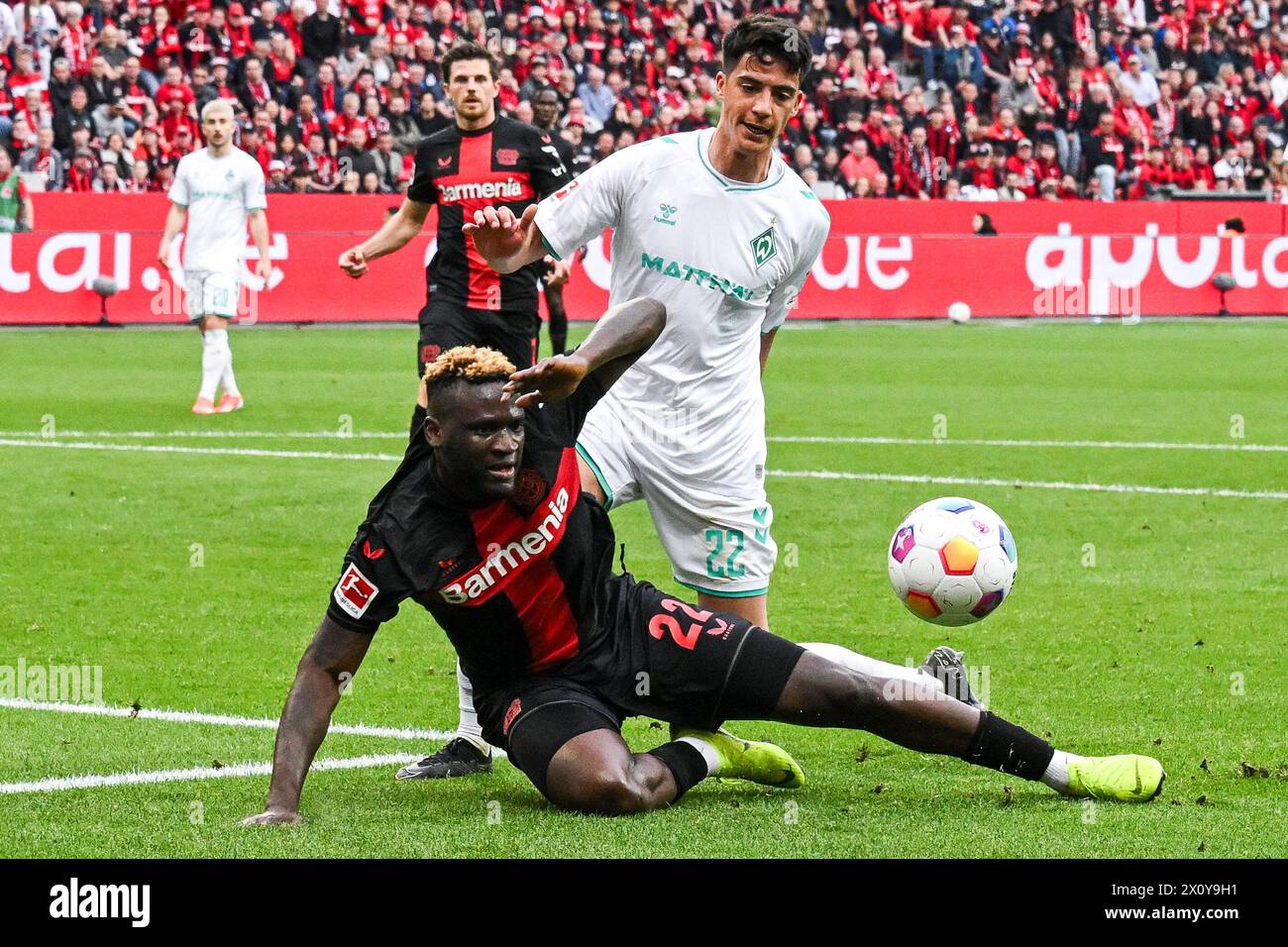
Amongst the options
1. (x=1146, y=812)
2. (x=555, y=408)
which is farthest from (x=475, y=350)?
(x=1146, y=812)

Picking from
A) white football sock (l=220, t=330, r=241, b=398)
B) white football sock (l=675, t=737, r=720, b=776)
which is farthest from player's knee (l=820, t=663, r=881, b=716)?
white football sock (l=220, t=330, r=241, b=398)

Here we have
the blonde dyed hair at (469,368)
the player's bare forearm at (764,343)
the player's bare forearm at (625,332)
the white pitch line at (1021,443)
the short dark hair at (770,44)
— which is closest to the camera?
the blonde dyed hair at (469,368)

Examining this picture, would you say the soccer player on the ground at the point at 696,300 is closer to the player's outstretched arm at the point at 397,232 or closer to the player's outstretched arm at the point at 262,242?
the player's outstretched arm at the point at 397,232

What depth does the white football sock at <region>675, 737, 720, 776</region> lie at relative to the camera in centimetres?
563

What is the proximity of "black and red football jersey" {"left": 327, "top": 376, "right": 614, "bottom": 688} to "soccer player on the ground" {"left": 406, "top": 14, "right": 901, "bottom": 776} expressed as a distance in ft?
1.74

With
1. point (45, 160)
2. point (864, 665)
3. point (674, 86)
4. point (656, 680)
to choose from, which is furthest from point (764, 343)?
point (674, 86)

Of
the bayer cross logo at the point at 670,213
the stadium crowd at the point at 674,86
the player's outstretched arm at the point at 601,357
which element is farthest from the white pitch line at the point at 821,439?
the stadium crowd at the point at 674,86

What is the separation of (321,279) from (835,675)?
1927cm

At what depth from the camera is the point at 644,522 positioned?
11164 millimetres

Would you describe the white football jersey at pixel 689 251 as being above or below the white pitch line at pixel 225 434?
above

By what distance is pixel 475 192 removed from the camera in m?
10.5

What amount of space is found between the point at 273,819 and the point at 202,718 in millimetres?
1479

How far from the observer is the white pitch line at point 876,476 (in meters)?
12.0

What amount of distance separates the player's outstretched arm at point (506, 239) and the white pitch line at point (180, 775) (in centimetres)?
156
